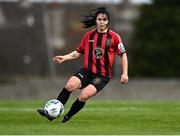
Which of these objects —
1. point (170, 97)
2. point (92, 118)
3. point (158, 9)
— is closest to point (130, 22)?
point (158, 9)

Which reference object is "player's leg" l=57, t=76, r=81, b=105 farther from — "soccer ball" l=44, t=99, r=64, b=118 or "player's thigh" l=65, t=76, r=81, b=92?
"soccer ball" l=44, t=99, r=64, b=118

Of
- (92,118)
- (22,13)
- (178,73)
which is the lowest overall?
(178,73)

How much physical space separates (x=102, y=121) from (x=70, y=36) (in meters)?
27.2

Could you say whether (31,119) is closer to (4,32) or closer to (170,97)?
(170,97)

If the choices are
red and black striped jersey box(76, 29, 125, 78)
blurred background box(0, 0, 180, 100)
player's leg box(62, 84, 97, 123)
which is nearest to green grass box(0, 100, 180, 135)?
player's leg box(62, 84, 97, 123)

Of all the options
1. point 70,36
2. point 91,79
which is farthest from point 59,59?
point 70,36

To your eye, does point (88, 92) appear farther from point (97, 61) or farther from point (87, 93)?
point (97, 61)

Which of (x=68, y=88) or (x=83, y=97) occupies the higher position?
(x=68, y=88)

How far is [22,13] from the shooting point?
136 feet

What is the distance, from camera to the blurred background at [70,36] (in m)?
39.1

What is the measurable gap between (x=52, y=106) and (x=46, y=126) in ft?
1.67

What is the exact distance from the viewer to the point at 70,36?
40844 millimetres

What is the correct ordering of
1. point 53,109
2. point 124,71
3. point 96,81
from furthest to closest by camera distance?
point 96,81
point 124,71
point 53,109

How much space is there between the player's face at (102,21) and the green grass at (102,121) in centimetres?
158
